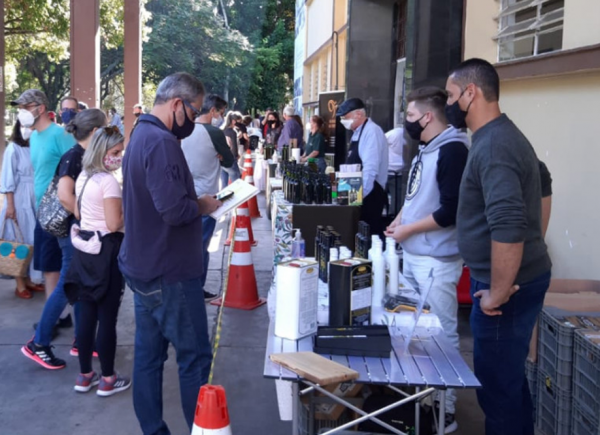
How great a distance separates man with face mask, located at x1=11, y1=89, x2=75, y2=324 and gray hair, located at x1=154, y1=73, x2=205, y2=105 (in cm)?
259

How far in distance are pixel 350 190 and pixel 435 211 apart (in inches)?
96.3

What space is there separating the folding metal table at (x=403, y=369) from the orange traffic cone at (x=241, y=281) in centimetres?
374

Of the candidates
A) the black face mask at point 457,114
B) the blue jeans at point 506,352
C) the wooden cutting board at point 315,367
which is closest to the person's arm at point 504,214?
the blue jeans at point 506,352

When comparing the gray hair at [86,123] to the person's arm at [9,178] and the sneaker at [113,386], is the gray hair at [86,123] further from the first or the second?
the person's arm at [9,178]

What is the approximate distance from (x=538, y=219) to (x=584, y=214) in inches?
80.5

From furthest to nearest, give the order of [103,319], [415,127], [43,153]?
[43,153] < [103,319] < [415,127]

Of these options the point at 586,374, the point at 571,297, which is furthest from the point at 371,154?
the point at 586,374

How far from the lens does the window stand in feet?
18.1

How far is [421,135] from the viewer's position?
4.29 m

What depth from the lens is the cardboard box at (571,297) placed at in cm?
422

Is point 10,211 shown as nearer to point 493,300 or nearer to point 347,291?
point 347,291

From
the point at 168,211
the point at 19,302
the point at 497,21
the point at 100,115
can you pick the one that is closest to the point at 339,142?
the point at 497,21

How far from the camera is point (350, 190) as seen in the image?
6.39m

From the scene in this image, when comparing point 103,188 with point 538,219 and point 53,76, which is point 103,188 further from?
point 53,76
